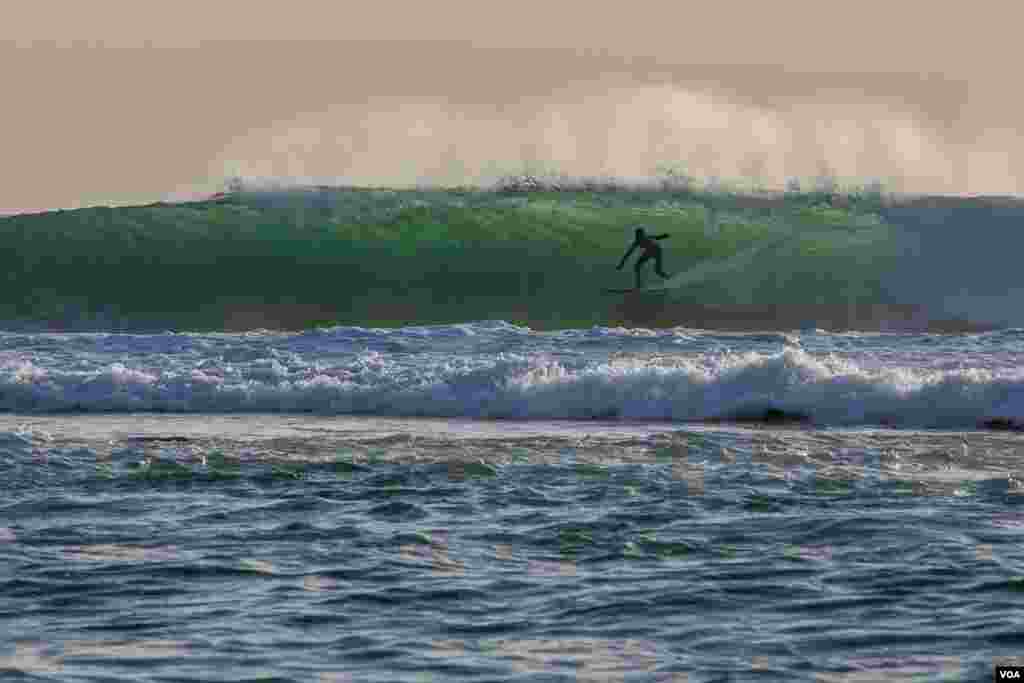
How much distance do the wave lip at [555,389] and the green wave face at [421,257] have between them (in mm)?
8465

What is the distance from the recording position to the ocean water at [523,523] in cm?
676

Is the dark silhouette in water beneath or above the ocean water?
above

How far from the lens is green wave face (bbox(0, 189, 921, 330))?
27.5 metres

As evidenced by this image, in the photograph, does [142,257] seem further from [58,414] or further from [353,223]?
[58,414]

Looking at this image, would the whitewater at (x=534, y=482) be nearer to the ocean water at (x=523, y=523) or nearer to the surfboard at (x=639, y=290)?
the ocean water at (x=523, y=523)

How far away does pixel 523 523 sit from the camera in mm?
9367

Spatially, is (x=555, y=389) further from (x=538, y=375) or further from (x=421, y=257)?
(x=421, y=257)

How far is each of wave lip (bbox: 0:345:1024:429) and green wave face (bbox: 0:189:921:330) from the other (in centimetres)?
847

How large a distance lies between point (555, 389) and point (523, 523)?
7.06 m

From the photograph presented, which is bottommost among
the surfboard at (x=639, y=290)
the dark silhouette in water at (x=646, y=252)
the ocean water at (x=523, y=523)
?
the ocean water at (x=523, y=523)

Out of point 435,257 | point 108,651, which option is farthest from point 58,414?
point 435,257

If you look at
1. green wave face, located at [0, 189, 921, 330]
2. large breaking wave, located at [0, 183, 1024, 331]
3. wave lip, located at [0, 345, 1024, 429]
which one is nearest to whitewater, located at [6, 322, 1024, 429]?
wave lip, located at [0, 345, 1024, 429]

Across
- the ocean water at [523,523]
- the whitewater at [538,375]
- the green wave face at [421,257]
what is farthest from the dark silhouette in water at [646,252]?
the ocean water at [523,523]

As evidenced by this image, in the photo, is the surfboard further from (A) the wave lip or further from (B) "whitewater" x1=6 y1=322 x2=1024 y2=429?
(A) the wave lip
